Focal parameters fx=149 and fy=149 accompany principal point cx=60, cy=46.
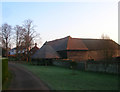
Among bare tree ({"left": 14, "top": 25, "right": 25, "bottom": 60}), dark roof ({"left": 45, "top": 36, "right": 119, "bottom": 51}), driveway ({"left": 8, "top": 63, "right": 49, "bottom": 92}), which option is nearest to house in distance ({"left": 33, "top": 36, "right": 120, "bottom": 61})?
dark roof ({"left": 45, "top": 36, "right": 119, "bottom": 51})

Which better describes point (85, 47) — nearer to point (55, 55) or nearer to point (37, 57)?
point (55, 55)

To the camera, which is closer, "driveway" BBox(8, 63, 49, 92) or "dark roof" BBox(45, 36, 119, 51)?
"driveway" BBox(8, 63, 49, 92)

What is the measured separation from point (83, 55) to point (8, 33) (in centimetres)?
3044

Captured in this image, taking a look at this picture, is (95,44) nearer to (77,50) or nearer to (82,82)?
(77,50)

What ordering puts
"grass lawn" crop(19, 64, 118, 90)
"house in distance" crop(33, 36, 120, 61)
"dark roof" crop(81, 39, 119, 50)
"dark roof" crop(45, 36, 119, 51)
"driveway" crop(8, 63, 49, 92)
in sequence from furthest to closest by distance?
"dark roof" crop(81, 39, 119, 50) → "dark roof" crop(45, 36, 119, 51) → "house in distance" crop(33, 36, 120, 61) → "grass lawn" crop(19, 64, 118, 90) → "driveway" crop(8, 63, 49, 92)

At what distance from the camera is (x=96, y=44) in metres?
53.7

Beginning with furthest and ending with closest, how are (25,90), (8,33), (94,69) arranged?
(8,33) → (94,69) → (25,90)

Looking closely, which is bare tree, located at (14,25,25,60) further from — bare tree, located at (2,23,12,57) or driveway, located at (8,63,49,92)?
driveway, located at (8,63,49,92)

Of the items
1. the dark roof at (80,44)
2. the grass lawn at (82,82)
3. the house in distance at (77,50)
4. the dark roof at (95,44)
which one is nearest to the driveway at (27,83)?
the grass lawn at (82,82)

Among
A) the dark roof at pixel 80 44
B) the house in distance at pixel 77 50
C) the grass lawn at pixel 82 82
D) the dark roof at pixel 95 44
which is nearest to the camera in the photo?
the grass lawn at pixel 82 82

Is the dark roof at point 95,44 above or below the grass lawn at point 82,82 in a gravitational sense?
above

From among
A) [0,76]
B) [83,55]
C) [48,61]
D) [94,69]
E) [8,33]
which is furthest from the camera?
[8,33]

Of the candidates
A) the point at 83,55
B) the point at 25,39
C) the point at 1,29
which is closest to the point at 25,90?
the point at 83,55

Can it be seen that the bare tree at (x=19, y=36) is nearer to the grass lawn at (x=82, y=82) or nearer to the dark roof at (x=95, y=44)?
the dark roof at (x=95, y=44)
